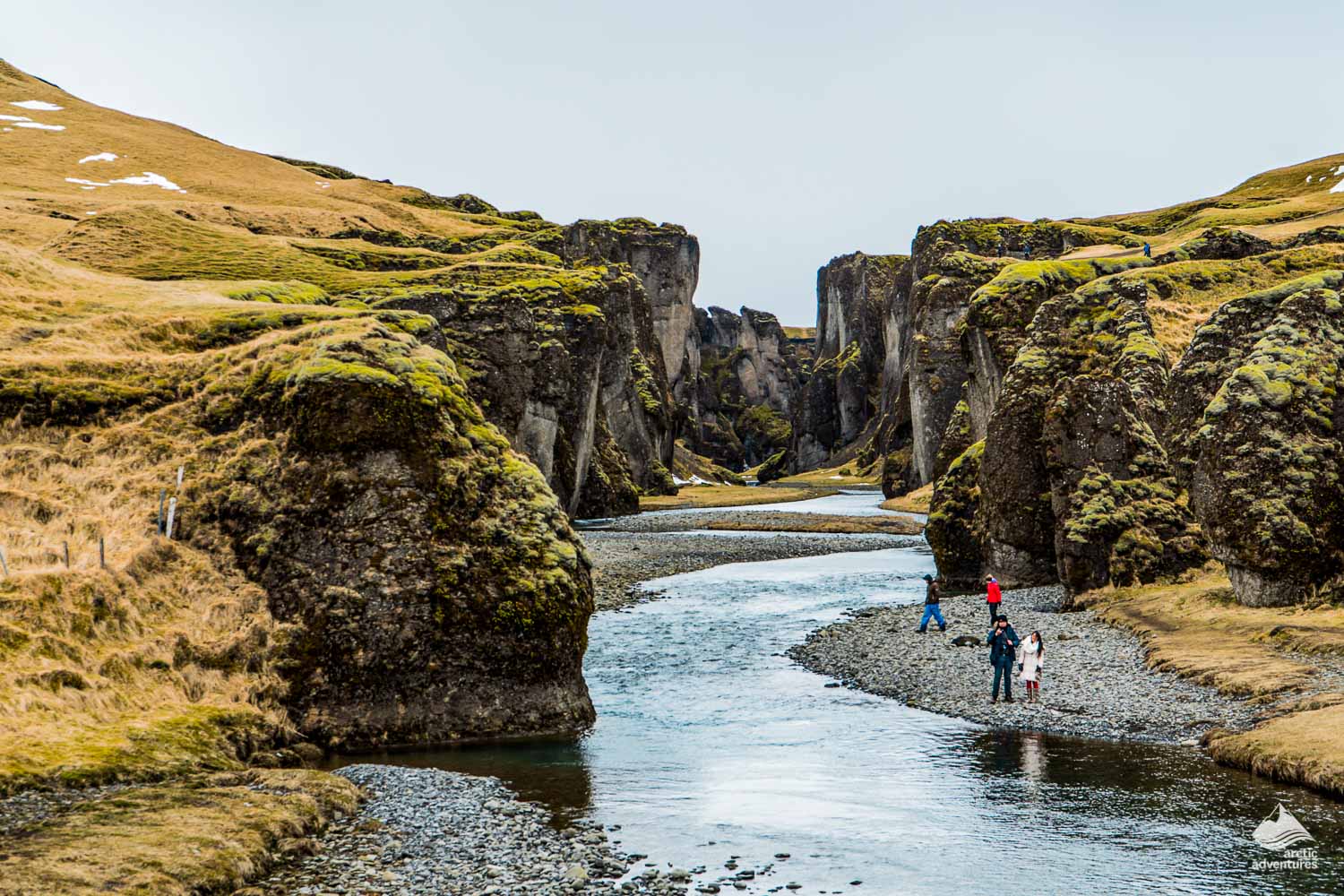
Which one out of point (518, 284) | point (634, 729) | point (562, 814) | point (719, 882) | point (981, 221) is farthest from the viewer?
point (981, 221)

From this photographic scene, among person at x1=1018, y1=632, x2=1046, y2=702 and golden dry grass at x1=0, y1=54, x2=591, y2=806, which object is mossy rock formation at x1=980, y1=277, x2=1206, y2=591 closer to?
person at x1=1018, y1=632, x2=1046, y2=702

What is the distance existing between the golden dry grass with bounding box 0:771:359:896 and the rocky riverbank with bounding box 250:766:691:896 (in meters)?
0.63

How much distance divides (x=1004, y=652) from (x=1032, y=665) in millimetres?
997

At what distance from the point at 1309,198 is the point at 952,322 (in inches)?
1516

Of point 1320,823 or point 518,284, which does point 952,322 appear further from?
point 1320,823

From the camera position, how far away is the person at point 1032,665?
1196 inches

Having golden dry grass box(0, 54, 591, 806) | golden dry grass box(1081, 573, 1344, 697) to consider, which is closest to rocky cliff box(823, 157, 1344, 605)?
golden dry grass box(1081, 573, 1344, 697)

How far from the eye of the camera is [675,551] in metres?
76.2

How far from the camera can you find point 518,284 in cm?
9075

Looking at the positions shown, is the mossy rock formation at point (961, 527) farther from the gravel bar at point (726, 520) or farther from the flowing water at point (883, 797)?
the gravel bar at point (726, 520)

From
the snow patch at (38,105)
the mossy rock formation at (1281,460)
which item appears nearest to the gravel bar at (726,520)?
the mossy rock formation at (1281,460)

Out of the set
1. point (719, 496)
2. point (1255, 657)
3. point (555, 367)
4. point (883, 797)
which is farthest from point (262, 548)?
point (719, 496)

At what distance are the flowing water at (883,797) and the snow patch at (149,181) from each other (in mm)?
104952

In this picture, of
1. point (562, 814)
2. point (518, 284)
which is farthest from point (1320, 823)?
point (518, 284)
